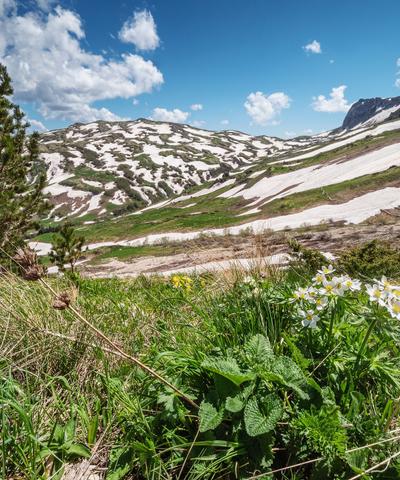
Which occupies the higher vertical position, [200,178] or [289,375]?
[200,178]

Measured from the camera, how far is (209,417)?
8.33 ft

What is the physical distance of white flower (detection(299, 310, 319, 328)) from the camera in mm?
2956

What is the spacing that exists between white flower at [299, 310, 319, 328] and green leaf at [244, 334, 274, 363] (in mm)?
358

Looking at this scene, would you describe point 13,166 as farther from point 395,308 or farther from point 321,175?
point 321,175

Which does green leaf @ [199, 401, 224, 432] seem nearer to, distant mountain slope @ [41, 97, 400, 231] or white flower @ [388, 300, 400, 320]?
white flower @ [388, 300, 400, 320]

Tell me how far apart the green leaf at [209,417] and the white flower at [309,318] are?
3.17ft

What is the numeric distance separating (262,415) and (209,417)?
36 cm

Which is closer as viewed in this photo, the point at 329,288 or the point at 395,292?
the point at 395,292

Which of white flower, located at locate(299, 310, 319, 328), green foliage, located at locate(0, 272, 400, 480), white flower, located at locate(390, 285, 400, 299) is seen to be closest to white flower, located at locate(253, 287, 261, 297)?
green foliage, located at locate(0, 272, 400, 480)

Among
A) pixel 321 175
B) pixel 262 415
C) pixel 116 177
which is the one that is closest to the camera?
pixel 262 415

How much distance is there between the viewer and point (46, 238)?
88.1 meters

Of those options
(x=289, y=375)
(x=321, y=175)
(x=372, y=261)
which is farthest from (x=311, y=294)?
A: (x=321, y=175)

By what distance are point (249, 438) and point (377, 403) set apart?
1098 mm

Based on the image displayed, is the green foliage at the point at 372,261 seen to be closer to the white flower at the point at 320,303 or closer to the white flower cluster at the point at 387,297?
the white flower at the point at 320,303
